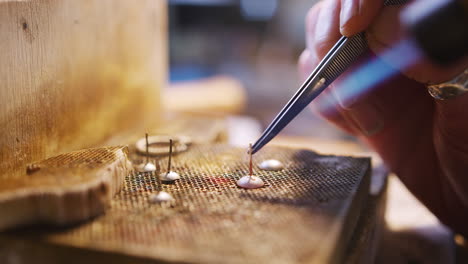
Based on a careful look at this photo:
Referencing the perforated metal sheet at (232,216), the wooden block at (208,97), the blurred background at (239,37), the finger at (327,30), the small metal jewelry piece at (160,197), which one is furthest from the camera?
the blurred background at (239,37)

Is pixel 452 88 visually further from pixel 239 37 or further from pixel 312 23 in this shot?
pixel 239 37

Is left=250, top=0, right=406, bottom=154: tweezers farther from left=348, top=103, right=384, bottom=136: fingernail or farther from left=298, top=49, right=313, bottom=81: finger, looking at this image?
left=298, top=49, right=313, bottom=81: finger

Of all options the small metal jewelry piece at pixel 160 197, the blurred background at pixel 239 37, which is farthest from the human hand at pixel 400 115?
the blurred background at pixel 239 37

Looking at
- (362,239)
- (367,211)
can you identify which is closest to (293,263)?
(362,239)

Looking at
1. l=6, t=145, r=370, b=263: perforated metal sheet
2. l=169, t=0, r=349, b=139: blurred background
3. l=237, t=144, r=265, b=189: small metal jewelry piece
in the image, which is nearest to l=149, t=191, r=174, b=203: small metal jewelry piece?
l=6, t=145, r=370, b=263: perforated metal sheet

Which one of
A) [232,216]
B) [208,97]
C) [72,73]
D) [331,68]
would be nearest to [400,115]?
[331,68]

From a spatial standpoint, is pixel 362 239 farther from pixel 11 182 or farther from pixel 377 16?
pixel 11 182

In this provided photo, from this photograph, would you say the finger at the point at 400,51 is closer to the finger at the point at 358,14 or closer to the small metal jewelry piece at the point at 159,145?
the finger at the point at 358,14
